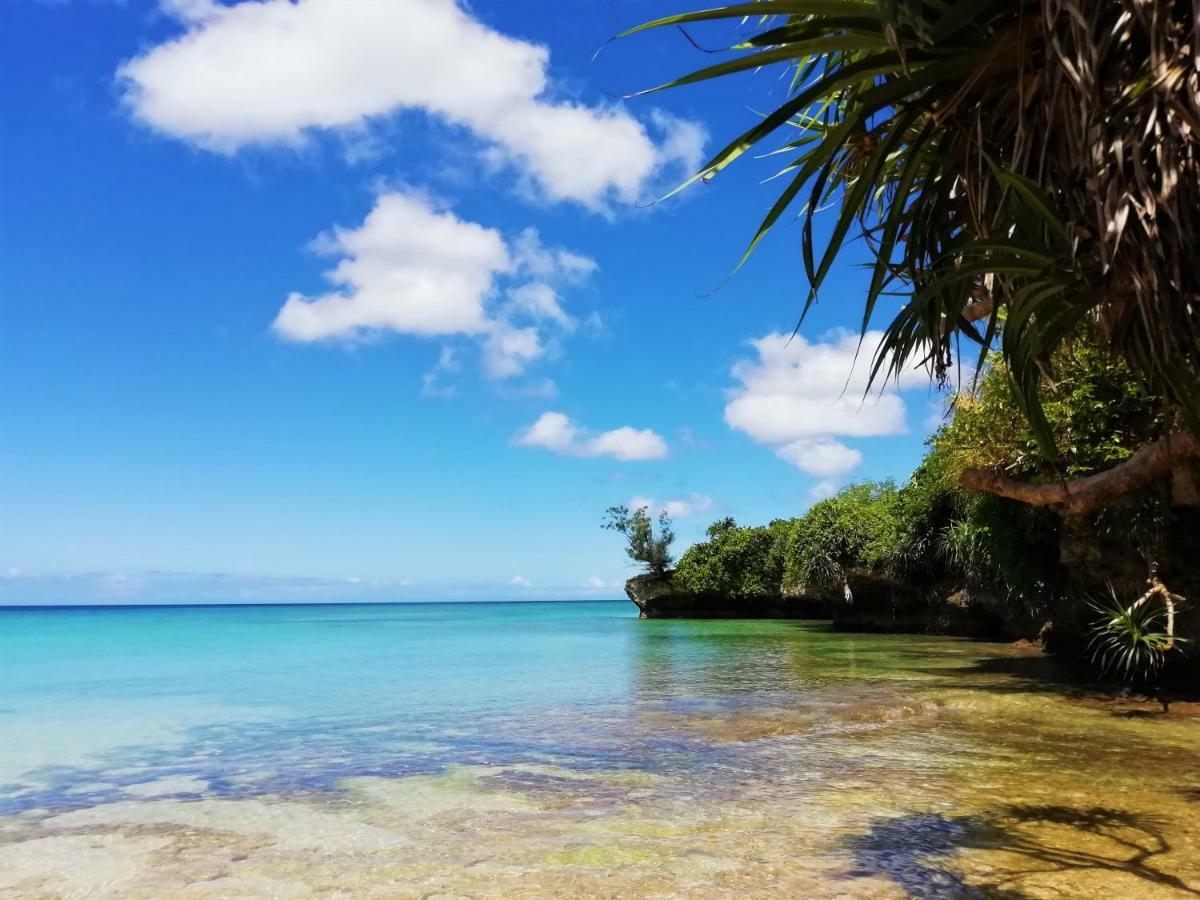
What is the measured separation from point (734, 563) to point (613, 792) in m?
32.7

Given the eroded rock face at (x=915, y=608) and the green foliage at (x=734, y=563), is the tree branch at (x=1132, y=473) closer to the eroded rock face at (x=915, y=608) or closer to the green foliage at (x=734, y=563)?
the eroded rock face at (x=915, y=608)

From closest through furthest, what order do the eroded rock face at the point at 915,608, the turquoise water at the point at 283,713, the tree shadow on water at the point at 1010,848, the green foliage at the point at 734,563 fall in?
1. the tree shadow on water at the point at 1010,848
2. the turquoise water at the point at 283,713
3. the eroded rock face at the point at 915,608
4. the green foliage at the point at 734,563

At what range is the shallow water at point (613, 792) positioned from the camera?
4.51 m

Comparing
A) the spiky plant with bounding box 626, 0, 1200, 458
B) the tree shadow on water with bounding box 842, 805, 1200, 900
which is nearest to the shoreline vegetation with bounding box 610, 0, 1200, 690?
the spiky plant with bounding box 626, 0, 1200, 458

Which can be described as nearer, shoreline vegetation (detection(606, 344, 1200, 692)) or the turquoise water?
the turquoise water

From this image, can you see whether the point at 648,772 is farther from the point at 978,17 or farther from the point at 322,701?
the point at 322,701

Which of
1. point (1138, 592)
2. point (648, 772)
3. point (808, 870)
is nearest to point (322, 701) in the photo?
point (648, 772)

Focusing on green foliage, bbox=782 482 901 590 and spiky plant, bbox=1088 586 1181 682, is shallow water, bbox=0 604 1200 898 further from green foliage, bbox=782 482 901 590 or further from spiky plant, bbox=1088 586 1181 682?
green foliage, bbox=782 482 901 590

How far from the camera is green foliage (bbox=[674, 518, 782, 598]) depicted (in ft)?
123

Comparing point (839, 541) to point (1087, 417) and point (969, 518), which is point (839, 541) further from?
point (1087, 417)

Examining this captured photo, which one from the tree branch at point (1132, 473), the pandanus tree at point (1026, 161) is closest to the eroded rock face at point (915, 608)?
the tree branch at point (1132, 473)

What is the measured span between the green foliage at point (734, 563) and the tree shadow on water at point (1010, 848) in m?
31.5

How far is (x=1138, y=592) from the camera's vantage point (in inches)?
447

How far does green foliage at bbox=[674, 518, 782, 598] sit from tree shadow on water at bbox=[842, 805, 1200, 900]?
31.5 meters
